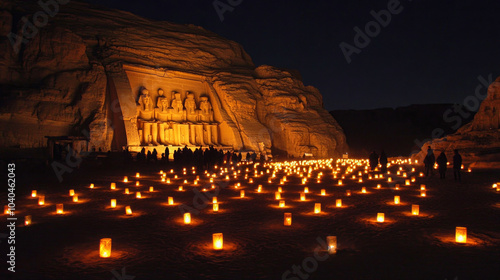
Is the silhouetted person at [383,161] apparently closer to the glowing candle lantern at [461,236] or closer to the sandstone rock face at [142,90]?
the sandstone rock face at [142,90]

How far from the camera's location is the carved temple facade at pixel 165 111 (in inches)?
1071

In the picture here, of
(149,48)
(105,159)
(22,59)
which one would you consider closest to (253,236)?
(105,159)

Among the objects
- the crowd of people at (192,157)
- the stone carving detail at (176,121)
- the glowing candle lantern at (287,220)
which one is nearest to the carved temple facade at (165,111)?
the stone carving detail at (176,121)

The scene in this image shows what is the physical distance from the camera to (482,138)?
2102 cm

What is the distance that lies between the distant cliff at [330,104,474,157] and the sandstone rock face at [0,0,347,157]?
39838 mm

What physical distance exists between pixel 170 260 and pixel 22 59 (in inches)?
1018

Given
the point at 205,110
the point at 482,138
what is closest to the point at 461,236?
the point at 482,138

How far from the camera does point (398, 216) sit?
828cm

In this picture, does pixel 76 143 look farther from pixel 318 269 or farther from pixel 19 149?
pixel 318 269

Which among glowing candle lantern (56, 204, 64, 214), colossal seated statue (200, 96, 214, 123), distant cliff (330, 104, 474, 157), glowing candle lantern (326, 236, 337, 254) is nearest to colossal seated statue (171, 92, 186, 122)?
colossal seated statue (200, 96, 214, 123)

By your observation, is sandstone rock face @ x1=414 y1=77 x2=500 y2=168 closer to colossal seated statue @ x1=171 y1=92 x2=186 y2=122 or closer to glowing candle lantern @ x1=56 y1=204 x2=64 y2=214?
glowing candle lantern @ x1=56 y1=204 x2=64 y2=214

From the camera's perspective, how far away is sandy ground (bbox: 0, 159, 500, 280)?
196 inches

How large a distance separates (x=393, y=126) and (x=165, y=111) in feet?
191

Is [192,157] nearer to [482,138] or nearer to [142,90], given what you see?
[142,90]
